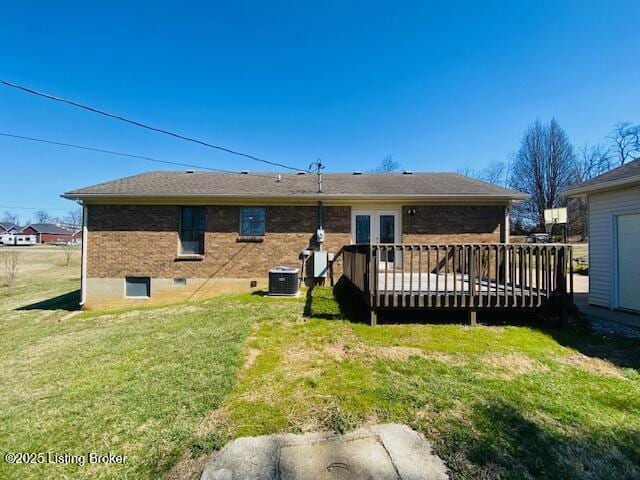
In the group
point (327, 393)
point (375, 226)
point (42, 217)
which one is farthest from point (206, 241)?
point (42, 217)

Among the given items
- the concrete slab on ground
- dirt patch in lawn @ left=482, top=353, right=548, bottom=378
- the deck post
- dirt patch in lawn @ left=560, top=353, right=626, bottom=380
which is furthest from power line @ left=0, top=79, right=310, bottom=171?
dirt patch in lawn @ left=560, top=353, right=626, bottom=380

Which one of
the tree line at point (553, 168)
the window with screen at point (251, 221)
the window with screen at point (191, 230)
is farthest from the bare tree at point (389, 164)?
the window with screen at point (191, 230)

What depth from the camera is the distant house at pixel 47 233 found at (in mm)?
73750

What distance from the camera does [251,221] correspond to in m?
9.62

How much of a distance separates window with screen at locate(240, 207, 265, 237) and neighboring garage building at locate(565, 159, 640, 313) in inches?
361

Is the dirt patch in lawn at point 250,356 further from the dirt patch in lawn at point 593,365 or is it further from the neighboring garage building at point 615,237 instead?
the neighboring garage building at point 615,237

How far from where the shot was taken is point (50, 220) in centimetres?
9344

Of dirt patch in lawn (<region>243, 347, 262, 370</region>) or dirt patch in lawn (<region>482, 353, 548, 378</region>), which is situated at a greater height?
dirt patch in lawn (<region>482, 353, 548, 378</region>)

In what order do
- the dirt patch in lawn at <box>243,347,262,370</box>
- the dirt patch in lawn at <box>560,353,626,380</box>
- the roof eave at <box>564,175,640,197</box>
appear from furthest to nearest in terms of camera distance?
the roof eave at <box>564,175,640,197</box>, the dirt patch in lawn at <box>243,347,262,370</box>, the dirt patch in lawn at <box>560,353,626,380</box>

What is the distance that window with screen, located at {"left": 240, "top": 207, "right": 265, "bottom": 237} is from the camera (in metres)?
9.61

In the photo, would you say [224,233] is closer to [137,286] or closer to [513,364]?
[137,286]

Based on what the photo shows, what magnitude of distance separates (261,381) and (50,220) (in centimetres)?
12555

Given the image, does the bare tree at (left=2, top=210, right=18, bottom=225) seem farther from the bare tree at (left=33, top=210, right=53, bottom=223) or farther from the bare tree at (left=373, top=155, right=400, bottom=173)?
the bare tree at (left=373, top=155, right=400, bottom=173)

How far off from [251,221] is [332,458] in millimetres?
8100
